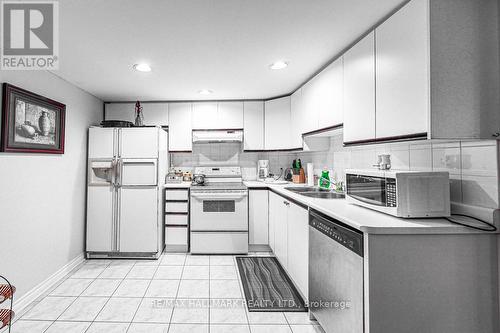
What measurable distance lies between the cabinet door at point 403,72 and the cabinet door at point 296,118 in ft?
4.89

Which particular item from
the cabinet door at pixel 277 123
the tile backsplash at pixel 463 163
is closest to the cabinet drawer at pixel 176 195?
the cabinet door at pixel 277 123

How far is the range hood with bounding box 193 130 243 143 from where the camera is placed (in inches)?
149

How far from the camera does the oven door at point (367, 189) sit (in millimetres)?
1507

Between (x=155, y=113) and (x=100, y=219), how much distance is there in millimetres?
1691

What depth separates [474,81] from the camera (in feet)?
4.30

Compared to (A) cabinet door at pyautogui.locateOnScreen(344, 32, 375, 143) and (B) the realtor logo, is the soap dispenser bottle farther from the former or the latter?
(B) the realtor logo

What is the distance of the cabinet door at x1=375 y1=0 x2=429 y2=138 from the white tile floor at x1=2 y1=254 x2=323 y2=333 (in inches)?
64.4

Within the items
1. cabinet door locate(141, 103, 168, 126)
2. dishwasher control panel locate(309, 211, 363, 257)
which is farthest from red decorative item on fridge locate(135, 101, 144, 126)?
dishwasher control panel locate(309, 211, 363, 257)

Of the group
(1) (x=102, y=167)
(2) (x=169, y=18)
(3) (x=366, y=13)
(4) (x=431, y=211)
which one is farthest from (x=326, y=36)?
(1) (x=102, y=167)

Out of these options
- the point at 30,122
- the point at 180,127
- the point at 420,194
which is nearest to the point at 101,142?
the point at 30,122

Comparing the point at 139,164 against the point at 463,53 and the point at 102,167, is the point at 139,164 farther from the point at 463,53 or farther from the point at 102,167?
the point at 463,53

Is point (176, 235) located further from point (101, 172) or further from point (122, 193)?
point (101, 172)

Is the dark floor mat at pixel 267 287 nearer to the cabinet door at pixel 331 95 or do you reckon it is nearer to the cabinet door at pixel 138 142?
the cabinet door at pixel 331 95

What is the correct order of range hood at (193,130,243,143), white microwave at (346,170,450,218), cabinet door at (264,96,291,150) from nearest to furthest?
white microwave at (346,170,450,218) < cabinet door at (264,96,291,150) < range hood at (193,130,243,143)
